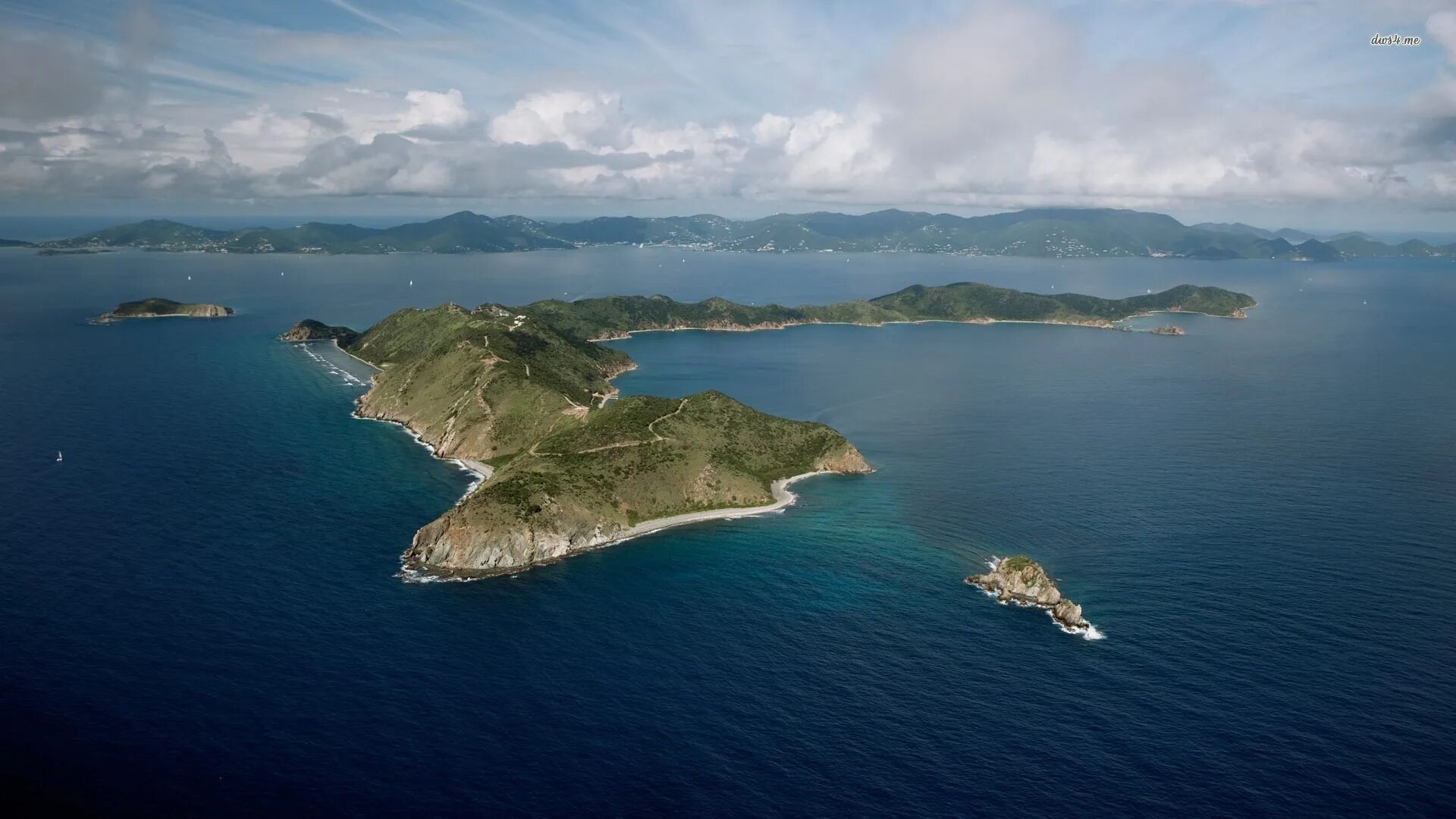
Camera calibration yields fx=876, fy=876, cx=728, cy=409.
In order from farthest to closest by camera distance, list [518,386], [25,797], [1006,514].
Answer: [518,386], [1006,514], [25,797]

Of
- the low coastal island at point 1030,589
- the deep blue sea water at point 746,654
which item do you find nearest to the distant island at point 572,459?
the deep blue sea water at point 746,654

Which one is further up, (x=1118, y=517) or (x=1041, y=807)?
(x=1118, y=517)

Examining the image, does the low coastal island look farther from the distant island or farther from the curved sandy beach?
the distant island

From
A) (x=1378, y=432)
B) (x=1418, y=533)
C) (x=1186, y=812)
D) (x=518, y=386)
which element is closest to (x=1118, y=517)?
(x=1418, y=533)

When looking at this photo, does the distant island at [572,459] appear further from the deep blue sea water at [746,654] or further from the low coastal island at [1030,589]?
the low coastal island at [1030,589]

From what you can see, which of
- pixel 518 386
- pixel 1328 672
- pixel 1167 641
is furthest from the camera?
pixel 518 386

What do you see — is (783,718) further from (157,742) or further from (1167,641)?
(157,742)

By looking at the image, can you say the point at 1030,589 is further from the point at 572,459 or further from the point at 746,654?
the point at 572,459

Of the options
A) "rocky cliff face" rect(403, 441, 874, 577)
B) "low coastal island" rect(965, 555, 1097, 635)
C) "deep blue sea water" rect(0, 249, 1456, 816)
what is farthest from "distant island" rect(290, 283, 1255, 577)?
"low coastal island" rect(965, 555, 1097, 635)
